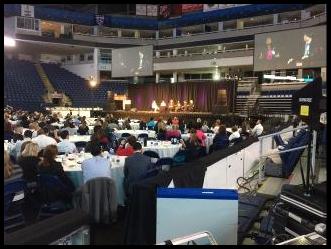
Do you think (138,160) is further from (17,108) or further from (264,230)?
(17,108)

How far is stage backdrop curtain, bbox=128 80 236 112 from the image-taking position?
25.8 meters

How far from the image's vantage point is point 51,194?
4.96 m

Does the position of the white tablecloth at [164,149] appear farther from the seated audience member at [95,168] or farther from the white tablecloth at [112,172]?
the seated audience member at [95,168]

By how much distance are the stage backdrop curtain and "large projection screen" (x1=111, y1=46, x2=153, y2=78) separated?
171 inches

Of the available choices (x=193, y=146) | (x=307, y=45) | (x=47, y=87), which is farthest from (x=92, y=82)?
(x=193, y=146)

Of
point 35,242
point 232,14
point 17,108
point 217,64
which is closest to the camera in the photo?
point 35,242

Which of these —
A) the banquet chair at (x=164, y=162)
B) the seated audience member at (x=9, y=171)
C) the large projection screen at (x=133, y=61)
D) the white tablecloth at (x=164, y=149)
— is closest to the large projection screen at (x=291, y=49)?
the large projection screen at (x=133, y=61)

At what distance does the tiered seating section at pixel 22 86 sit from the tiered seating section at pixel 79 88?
1.43 meters

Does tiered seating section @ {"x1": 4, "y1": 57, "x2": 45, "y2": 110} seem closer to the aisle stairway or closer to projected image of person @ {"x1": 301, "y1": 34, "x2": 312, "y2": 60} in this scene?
the aisle stairway

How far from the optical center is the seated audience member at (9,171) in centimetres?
448

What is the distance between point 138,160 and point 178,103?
2101 centimetres

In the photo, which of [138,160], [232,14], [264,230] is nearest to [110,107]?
[232,14]

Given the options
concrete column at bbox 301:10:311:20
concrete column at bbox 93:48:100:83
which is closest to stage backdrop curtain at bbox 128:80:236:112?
concrete column at bbox 93:48:100:83
